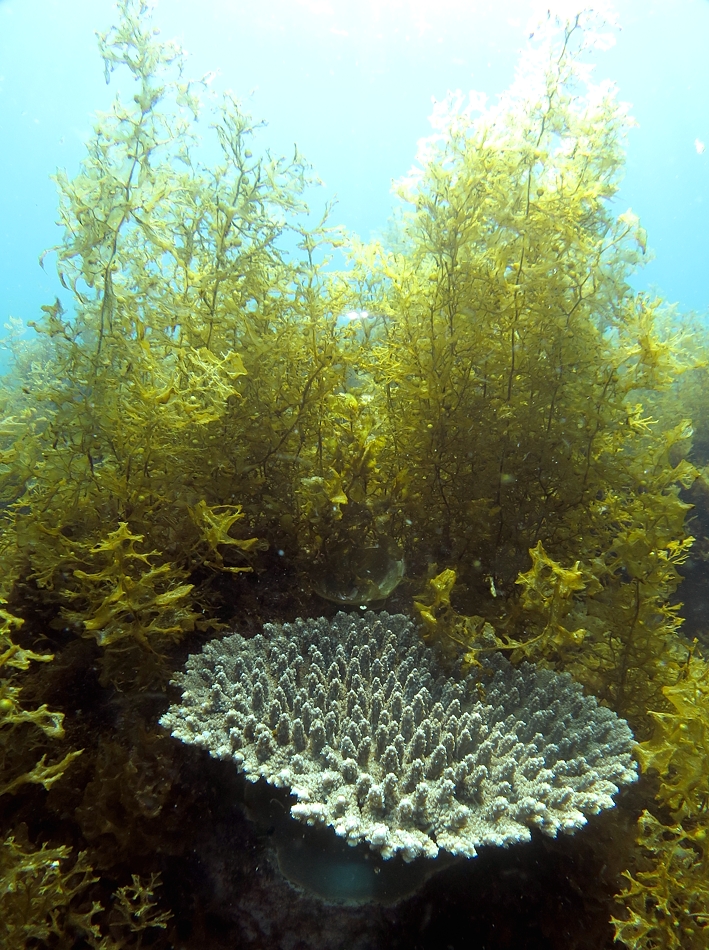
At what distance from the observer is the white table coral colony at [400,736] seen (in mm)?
1936

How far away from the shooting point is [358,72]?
43.5 meters


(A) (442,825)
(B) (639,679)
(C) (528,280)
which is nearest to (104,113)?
(C) (528,280)

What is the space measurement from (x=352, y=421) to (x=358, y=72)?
181 ft

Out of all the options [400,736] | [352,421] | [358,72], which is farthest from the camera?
[358,72]

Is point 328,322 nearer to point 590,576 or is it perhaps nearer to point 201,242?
point 201,242

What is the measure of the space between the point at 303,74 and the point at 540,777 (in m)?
56.3

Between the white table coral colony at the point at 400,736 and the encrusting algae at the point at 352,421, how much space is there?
27 cm

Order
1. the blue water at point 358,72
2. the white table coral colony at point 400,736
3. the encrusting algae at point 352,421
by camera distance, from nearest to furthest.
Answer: the white table coral colony at point 400,736 → the encrusting algae at point 352,421 → the blue water at point 358,72

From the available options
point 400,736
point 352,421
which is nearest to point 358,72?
point 352,421

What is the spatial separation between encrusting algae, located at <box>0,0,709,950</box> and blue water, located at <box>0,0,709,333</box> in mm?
1367

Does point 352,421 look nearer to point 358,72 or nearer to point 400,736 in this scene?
point 400,736

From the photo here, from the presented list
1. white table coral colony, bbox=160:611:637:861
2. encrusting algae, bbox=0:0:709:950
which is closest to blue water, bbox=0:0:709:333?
encrusting algae, bbox=0:0:709:950

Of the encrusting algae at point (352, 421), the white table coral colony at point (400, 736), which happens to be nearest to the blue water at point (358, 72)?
the encrusting algae at point (352, 421)

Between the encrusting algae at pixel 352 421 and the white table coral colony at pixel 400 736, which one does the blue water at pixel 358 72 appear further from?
the white table coral colony at pixel 400 736
